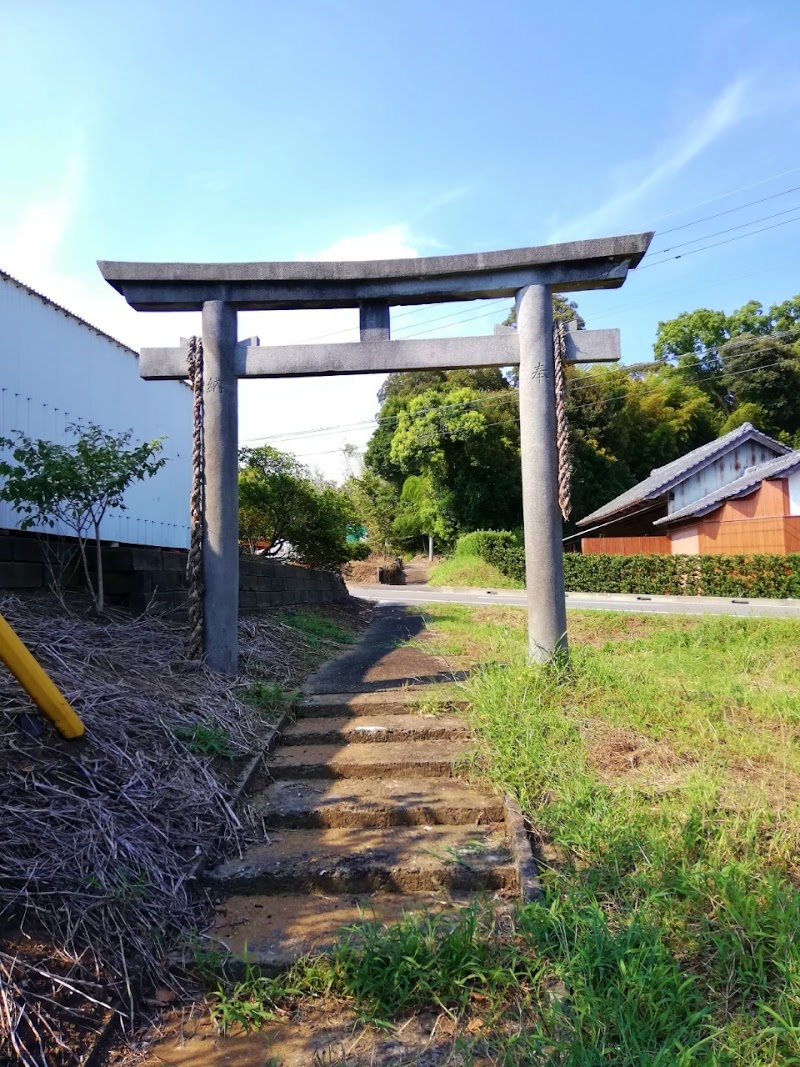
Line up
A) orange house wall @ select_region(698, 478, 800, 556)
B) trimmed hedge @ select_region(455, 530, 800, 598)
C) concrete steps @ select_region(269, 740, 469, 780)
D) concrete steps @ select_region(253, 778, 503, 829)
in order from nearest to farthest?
concrete steps @ select_region(253, 778, 503, 829), concrete steps @ select_region(269, 740, 469, 780), trimmed hedge @ select_region(455, 530, 800, 598), orange house wall @ select_region(698, 478, 800, 556)

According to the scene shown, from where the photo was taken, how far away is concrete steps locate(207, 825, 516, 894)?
3.20m

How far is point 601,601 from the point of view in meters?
17.9

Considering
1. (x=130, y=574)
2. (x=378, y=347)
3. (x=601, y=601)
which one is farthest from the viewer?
(x=601, y=601)

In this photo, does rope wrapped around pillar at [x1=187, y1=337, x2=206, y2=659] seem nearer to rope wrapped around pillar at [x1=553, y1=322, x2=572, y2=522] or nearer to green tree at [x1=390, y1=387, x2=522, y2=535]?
rope wrapped around pillar at [x1=553, y1=322, x2=572, y2=522]

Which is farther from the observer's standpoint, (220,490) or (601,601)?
(601,601)

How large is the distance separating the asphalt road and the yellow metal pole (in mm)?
10388

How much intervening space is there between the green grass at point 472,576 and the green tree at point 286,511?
1178 cm

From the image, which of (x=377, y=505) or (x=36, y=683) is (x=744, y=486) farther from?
(x=36, y=683)

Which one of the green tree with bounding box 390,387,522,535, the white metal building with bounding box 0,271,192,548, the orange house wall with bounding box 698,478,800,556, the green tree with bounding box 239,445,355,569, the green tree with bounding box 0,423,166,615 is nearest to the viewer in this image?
the green tree with bounding box 0,423,166,615

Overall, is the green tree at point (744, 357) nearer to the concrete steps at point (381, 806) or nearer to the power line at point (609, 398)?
the power line at point (609, 398)

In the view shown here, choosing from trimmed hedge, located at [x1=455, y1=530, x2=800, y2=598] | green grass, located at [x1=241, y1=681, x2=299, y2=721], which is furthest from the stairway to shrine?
trimmed hedge, located at [x1=455, y1=530, x2=800, y2=598]

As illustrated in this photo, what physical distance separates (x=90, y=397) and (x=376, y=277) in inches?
145

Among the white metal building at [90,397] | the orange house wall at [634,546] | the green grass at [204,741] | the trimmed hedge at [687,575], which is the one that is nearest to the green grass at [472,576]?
the trimmed hedge at [687,575]

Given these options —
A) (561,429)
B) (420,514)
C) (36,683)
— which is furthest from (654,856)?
(420,514)
